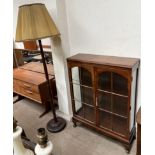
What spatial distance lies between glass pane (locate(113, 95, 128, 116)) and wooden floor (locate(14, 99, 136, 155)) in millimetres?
435

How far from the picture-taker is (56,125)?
2.20m

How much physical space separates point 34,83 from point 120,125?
4.26ft

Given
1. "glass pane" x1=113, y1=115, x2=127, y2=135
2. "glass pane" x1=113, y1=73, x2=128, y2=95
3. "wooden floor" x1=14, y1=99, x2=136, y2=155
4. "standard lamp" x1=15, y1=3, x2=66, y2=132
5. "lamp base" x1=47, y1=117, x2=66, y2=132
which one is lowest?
"wooden floor" x1=14, y1=99, x2=136, y2=155

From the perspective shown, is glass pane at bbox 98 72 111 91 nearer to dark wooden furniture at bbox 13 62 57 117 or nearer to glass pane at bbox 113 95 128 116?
glass pane at bbox 113 95 128 116

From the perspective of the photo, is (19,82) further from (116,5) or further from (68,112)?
(116,5)

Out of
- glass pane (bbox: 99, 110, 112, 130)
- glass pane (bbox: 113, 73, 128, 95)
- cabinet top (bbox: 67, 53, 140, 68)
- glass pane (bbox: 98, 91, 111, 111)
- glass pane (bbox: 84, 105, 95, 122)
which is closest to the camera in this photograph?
cabinet top (bbox: 67, 53, 140, 68)

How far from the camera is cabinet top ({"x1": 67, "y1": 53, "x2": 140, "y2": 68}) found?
146 cm

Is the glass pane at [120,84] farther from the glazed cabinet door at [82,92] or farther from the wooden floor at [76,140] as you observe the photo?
the wooden floor at [76,140]

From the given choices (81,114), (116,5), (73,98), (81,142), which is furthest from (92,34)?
(81,142)

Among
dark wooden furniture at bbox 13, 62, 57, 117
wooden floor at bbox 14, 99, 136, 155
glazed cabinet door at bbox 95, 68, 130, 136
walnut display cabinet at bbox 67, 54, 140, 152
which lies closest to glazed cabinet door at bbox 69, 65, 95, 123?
walnut display cabinet at bbox 67, 54, 140, 152

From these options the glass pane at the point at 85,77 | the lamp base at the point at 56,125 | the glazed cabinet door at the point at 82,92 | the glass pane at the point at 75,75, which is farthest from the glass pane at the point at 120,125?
the lamp base at the point at 56,125

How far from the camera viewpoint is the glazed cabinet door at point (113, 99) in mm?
1583

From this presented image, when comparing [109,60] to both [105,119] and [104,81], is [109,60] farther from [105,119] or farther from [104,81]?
[105,119]
